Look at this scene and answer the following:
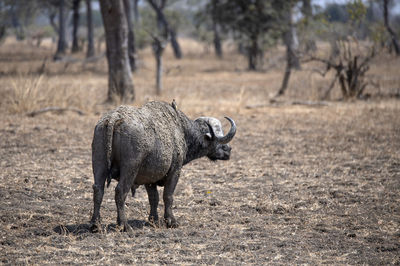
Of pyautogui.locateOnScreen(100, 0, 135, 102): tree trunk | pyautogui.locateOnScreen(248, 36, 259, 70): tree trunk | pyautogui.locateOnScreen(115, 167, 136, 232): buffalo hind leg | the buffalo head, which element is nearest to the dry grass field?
pyautogui.locateOnScreen(115, 167, 136, 232): buffalo hind leg

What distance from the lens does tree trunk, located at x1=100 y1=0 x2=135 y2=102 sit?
48.6ft

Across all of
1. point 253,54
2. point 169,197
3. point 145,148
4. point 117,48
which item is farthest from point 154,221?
point 253,54

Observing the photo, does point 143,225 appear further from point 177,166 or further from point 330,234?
point 330,234

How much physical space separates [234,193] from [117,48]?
29.4 feet

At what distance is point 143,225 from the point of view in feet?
18.6

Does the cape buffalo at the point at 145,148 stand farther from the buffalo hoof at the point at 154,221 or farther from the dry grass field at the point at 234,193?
the dry grass field at the point at 234,193

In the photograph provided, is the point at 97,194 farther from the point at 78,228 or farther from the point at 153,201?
the point at 153,201

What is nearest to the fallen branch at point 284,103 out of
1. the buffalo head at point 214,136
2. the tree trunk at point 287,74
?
the tree trunk at point 287,74

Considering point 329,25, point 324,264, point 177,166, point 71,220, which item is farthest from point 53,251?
point 329,25

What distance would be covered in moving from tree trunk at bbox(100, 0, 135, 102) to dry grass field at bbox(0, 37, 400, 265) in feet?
3.12

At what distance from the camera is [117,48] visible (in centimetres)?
1504

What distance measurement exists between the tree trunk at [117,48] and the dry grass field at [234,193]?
3.12 ft

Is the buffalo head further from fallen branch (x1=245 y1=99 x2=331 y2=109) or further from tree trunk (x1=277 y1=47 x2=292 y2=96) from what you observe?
tree trunk (x1=277 y1=47 x2=292 y2=96)

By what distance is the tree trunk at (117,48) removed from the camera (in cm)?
1480
